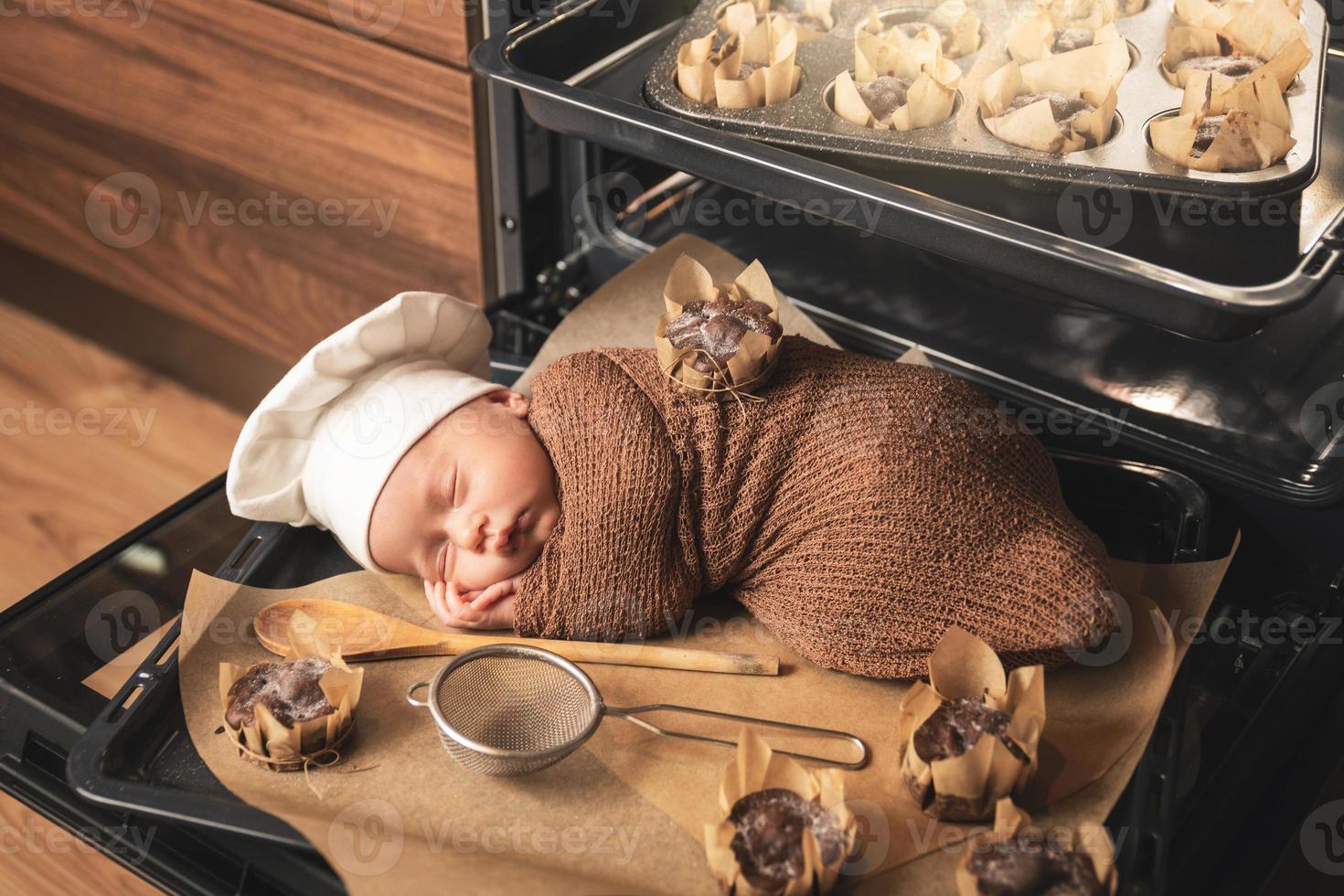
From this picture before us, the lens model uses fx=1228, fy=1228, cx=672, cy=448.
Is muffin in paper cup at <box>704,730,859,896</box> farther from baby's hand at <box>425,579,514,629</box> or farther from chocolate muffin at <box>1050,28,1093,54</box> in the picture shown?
chocolate muffin at <box>1050,28,1093,54</box>

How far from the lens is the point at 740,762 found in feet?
2.23

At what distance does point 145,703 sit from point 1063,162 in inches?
25.7

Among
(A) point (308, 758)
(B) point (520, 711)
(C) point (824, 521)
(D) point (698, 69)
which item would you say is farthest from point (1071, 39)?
(A) point (308, 758)

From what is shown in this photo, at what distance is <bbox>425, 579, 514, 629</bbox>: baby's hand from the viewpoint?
807mm

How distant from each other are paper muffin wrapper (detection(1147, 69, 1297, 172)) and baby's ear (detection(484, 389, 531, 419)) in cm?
44

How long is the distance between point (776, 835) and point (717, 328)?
323 millimetres

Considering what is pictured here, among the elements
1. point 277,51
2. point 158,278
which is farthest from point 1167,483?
point 158,278

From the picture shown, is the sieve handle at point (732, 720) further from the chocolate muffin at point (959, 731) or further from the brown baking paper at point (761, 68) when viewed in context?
the brown baking paper at point (761, 68)

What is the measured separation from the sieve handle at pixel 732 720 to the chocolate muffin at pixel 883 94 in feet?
1.28

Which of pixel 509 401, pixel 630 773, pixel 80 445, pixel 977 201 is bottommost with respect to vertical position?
pixel 80 445

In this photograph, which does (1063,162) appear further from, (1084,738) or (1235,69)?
(1084,738)

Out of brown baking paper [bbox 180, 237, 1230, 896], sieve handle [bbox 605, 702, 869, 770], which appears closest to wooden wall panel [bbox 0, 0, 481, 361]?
brown baking paper [bbox 180, 237, 1230, 896]

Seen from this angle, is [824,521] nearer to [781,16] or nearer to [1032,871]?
[1032,871]

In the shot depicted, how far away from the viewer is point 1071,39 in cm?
85
